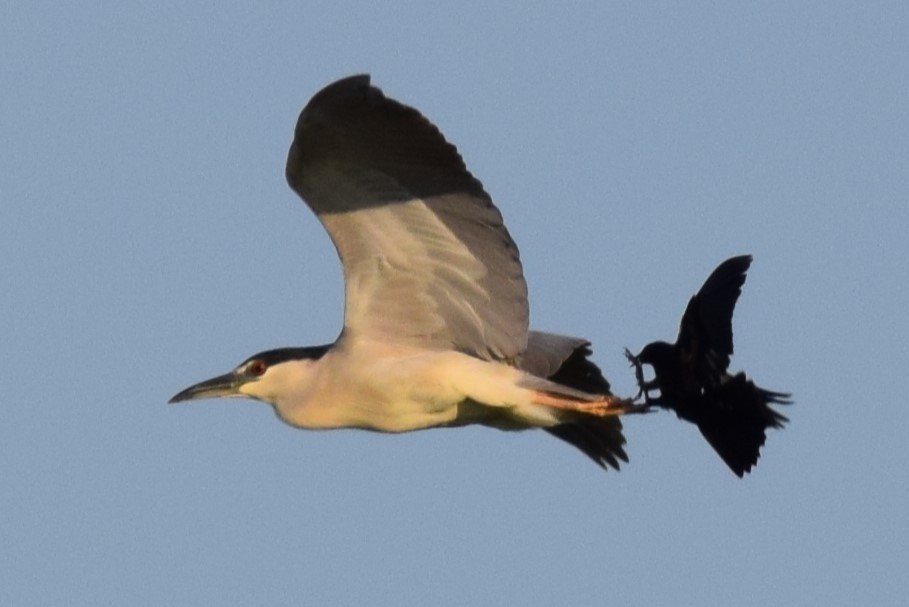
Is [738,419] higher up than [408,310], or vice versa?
[408,310]

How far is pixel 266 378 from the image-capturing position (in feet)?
46.1

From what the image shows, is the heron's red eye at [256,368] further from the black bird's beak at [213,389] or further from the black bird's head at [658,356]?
the black bird's head at [658,356]

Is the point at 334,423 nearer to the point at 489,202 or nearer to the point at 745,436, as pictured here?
the point at 489,202

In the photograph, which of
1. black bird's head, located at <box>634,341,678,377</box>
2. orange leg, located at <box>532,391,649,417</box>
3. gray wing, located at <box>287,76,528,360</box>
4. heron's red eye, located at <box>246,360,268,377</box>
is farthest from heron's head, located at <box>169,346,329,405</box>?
black bird's head, located at <box>634,341,678,377</box>

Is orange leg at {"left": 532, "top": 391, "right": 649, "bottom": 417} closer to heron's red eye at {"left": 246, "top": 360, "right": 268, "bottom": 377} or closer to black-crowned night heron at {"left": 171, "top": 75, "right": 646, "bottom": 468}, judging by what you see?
black-crowned night heron at {"left": 171, "top": 75, "right": 646, "bottom": 468}

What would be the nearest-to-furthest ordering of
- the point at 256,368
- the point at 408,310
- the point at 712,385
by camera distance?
the point at 712,385
the point at 408,310
the point at 256,368

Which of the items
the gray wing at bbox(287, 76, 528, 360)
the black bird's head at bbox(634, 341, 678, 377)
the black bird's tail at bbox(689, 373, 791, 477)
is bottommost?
the black bird's tail at bbox(689, 373, 791, 477)

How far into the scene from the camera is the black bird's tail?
13.0 metres

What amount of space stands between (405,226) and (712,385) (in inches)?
87.4

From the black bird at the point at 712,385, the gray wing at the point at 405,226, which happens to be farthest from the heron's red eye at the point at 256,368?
the black bird at the point at 712,385

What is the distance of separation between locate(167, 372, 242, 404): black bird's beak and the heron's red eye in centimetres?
12

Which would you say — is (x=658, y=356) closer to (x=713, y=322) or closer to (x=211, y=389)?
(x=713, y=322)

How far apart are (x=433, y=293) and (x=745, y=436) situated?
2.28 meters

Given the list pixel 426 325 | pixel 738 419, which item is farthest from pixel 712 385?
pixel 426 325
